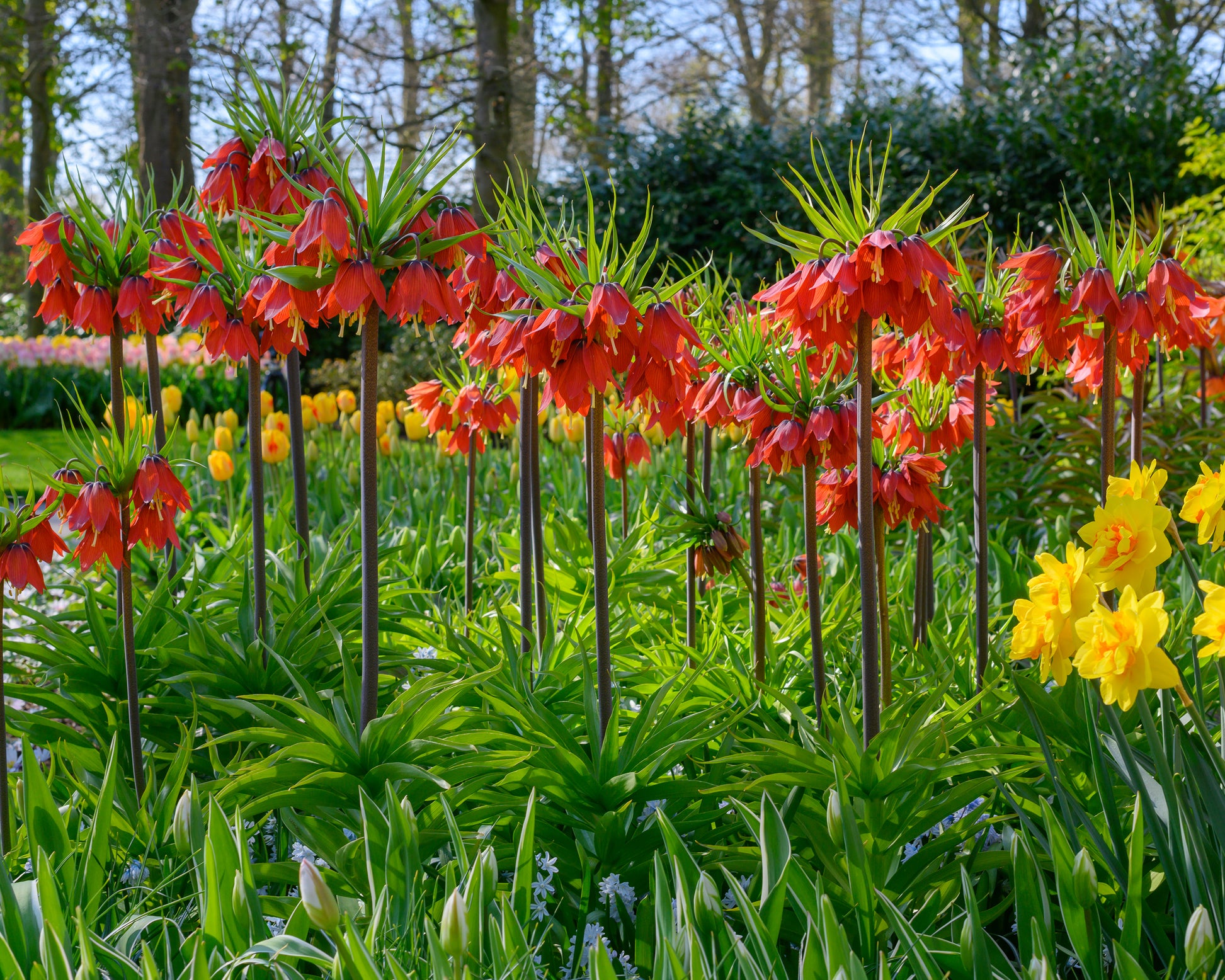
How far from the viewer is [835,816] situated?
5.85ft

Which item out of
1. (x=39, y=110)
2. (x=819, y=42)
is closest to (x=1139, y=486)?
(x=39, y=110)

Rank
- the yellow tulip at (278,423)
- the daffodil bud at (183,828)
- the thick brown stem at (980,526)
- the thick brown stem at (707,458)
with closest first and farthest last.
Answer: the daffodil bud at (183,828) → the thick brown stem at (980,526) → the thick brown stem at (707,458) → the yellow tulip at (278,423)

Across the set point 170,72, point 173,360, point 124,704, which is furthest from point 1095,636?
point 170,72

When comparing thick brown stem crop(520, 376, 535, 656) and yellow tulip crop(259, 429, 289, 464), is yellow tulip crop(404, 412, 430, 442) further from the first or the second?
thick brown stem crop(520, 376, 535, 656)

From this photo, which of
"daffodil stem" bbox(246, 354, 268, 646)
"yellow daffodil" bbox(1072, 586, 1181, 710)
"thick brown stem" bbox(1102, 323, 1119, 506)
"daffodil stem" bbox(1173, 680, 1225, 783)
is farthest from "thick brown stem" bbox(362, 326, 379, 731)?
"thick brown stem" bbox(1102, 323, 1119, 506)

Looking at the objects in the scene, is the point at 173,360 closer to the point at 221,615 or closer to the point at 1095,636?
the point at 221,615

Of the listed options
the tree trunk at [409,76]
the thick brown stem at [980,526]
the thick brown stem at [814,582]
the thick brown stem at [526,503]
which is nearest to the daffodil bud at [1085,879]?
the thick brown stem at [814,582]

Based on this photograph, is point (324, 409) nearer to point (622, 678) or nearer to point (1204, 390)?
point (622, 678)

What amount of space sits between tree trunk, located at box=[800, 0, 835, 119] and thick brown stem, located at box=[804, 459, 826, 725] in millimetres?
20835

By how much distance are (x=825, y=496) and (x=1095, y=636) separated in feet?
3.99

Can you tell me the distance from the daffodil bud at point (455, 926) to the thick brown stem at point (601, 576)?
2.85 feet

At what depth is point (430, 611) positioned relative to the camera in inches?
144

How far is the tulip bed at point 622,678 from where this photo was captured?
5.32 ft

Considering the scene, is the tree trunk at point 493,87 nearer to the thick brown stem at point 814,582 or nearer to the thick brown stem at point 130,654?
the thick brown stem at point 130,654
